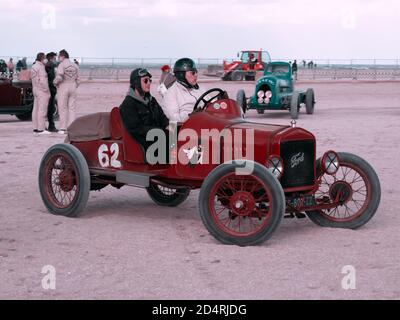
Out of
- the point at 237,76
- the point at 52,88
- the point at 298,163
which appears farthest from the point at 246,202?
the point at 237,76

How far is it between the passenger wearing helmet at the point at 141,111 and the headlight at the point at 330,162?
1.59 m

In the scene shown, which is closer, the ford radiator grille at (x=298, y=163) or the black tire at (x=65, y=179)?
the ford radiator grille at (x=298, y=163)

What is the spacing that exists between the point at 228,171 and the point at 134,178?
140 cm

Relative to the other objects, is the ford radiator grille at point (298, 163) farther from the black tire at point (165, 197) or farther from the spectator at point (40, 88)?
the spectator at point (40, 88)

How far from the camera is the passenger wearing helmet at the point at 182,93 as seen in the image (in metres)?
8.41

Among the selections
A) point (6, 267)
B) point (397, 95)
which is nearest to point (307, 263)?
point (6, 267)

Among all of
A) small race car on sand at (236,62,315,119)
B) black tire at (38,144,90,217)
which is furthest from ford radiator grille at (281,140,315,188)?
small race car on sand at (236,62,315,119)

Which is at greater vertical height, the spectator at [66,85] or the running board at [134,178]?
the spectator at [66,85]

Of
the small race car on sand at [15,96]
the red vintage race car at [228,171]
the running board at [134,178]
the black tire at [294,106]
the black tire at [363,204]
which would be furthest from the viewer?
the black tire at [294,106]

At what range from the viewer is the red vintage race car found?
23.8 feet

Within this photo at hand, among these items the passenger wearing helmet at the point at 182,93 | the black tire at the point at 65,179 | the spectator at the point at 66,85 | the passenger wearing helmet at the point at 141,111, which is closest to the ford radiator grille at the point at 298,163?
the passenger wearing helmet at the point at 182,93

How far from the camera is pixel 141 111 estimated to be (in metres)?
8.42

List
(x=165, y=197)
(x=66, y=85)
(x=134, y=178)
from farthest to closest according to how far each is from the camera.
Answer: (x=66, y=85) < (x=165, y=197) < (x=134, y=178)

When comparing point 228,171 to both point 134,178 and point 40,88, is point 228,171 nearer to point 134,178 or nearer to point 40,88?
point 134,178
